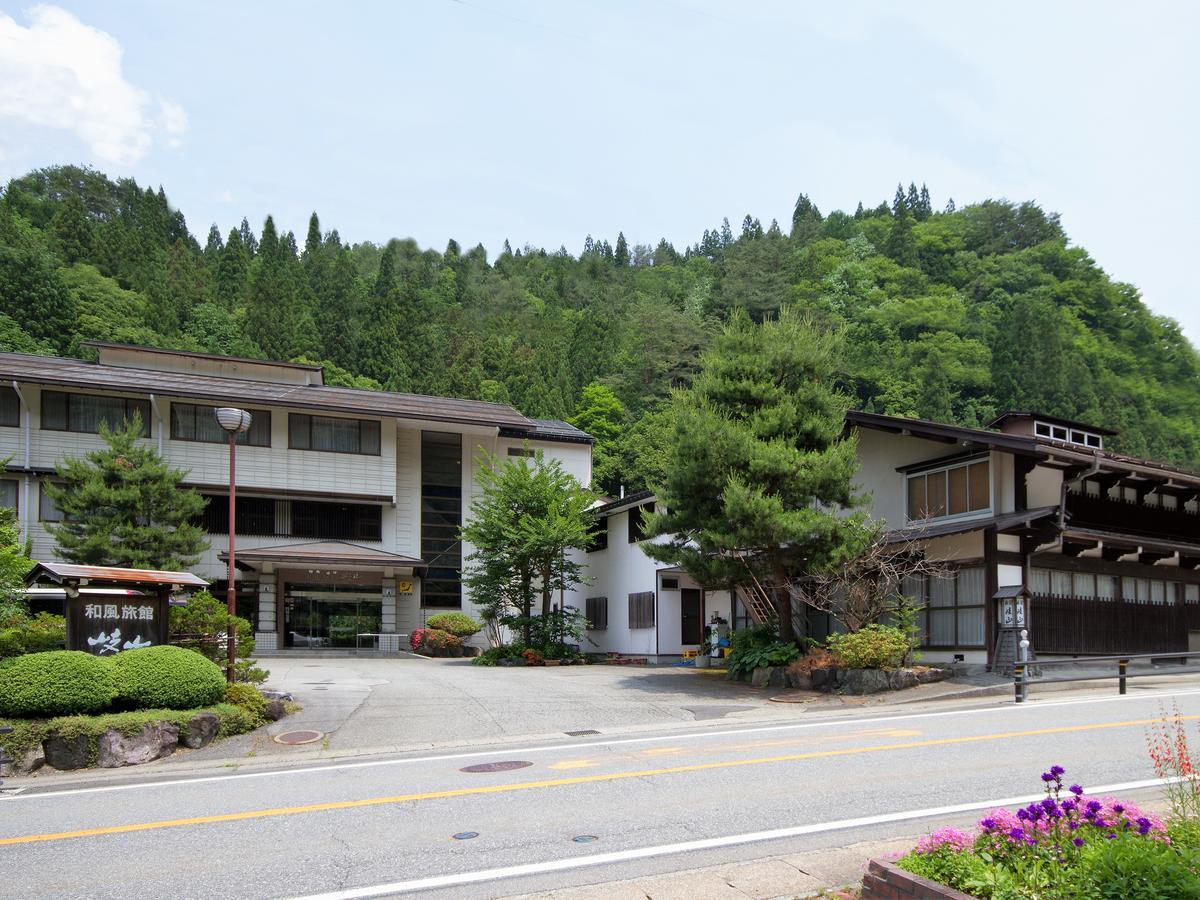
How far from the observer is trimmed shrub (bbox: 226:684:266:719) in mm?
15500

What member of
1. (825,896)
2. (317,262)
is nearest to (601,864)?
(825,896)

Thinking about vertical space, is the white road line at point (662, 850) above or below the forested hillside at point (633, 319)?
below

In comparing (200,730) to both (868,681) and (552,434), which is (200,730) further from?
(552,434)

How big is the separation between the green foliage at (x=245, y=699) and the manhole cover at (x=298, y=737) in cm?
79

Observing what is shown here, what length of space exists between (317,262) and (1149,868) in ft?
313

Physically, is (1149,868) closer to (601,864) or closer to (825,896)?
(825,896)

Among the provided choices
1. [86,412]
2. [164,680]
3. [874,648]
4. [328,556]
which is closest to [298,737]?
[164,680]

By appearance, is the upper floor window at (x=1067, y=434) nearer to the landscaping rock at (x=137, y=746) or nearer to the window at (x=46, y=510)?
the landscaping rock at (x=137, y=746)

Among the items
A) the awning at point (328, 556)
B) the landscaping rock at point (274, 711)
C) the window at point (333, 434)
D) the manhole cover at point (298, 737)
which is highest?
the window at point (333, 434)

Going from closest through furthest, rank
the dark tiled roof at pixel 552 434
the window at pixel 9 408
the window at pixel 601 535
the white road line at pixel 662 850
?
the white road line at pixel 662 850 < the window at pixel 9 408 < the window at pixel 601 535 < the dark tiled roof at pixel 552 434

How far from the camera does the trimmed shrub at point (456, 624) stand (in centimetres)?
3466

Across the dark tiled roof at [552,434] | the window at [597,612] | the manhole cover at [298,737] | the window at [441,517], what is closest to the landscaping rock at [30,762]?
the manhole cover at [298,737]

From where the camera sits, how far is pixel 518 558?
3039 cm

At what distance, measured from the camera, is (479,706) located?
709 inches
